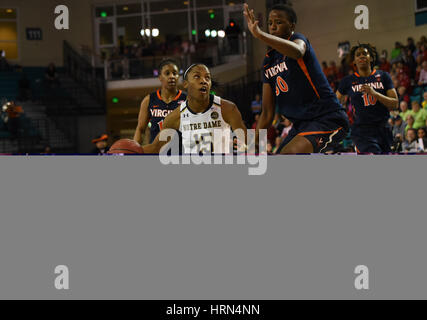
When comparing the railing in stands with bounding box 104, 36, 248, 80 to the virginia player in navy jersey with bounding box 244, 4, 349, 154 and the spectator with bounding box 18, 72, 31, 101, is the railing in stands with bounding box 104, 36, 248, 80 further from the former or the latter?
the virginia player in navy jersey with bounding box 244, 4, 349, 154

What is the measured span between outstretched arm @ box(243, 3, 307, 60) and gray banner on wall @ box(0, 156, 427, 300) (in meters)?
1.43

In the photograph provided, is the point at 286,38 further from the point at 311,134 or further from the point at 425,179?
the point at 425,179

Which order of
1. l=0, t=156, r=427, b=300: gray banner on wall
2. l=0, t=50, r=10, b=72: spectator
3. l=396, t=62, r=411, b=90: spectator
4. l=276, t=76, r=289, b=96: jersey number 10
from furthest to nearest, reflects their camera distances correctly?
l=0, t=50, r=10, b=72: spectator
l=396, t=62, r=411, b=90: spectator
l=276, t=76, r=289, b=96: jersey number 10
l=0, t=156, r=427, b=300: gray banner on wall

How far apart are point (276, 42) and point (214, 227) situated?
67.7 inches

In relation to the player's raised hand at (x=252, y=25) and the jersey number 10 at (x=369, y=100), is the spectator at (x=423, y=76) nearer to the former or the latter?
the jersey number 10 at (x=369, y=100)

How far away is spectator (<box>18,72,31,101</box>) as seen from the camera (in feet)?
67.1

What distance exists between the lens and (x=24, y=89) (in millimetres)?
20500

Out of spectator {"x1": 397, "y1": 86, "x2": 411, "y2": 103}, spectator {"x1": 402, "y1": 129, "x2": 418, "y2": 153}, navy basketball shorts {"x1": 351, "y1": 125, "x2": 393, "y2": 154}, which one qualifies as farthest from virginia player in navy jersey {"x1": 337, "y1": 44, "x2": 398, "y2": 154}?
spectator {"x1": 397, "y1": 86, "x2": 411, "y2": 103}

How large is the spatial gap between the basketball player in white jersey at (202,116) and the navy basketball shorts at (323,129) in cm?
68

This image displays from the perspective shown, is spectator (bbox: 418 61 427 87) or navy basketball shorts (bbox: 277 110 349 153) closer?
navy basketball shorts (bbox: 277 110 349 153)

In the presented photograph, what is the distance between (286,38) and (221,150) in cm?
108

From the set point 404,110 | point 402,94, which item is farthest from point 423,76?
point 404,110

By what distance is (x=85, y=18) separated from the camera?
79.7 feet

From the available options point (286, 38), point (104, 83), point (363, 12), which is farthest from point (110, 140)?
point (286, 38)
